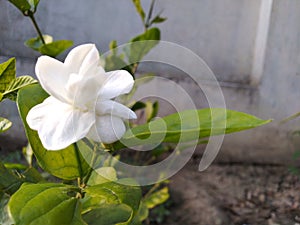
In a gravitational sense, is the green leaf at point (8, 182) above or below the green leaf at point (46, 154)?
below

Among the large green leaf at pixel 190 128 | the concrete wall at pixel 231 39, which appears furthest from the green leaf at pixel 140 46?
the concrete wall at pixel 231 39

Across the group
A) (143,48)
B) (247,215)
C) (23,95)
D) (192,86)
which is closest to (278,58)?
(192,86)

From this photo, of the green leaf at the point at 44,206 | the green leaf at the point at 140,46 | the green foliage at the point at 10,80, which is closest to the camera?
the green leaf at the point at 44,206

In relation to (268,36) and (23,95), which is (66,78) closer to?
(23,95)

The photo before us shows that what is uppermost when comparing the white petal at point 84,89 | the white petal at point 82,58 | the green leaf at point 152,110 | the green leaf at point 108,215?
the white petal at point 82,58

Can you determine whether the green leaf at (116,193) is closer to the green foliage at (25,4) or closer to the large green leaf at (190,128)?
the large green leaf at (190,128)

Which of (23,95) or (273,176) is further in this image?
(273,176)

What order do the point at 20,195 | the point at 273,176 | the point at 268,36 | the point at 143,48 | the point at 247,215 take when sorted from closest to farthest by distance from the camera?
the point at 20,195 → the point at 143,48 → the point at 247,215 → the point at 268,36 → the point at 273,176

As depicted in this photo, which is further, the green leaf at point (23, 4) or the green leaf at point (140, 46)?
the green leaf at point (140, 46)
